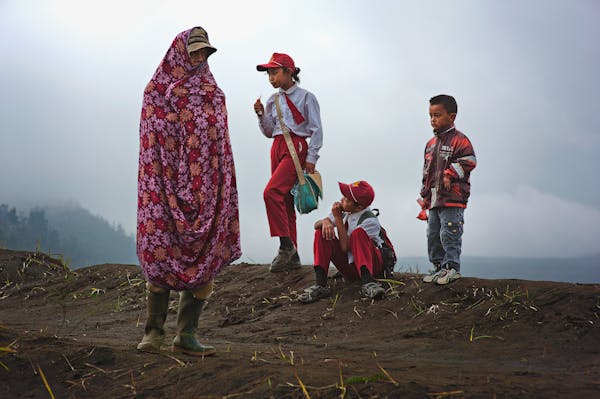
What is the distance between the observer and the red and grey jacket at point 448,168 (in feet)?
23.0

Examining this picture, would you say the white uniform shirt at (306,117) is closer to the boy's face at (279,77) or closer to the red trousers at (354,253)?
the boy's face at (279,77)

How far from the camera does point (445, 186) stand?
6957 mm

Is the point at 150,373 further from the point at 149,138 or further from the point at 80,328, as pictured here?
the point at 80,328

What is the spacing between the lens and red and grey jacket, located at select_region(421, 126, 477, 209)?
23.0ft

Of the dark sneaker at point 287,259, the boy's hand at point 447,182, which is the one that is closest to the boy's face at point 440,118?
the boy's hand at point 447,182

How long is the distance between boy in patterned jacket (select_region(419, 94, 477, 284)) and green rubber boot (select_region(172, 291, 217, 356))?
2.89 metres

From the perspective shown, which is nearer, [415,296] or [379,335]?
[379,335]

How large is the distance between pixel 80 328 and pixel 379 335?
147 inches

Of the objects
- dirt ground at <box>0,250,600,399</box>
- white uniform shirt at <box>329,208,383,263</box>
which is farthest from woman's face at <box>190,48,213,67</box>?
white uniform shirt at <box>329,208,383,263</box>

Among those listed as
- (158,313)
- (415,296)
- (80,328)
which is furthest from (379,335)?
(80,328)

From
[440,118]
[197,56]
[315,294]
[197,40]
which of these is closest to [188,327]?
[197,56]

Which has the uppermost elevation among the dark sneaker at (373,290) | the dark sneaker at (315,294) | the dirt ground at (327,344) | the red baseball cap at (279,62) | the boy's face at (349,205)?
the red baseball cap at (279,62)

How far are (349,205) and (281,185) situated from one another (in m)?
1.22

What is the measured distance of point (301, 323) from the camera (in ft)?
24.0
